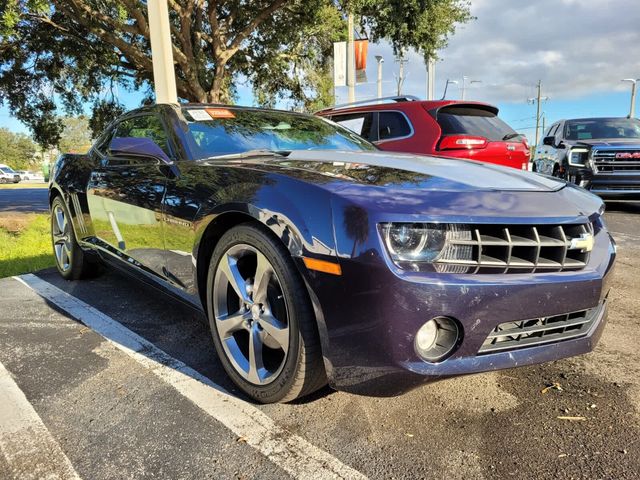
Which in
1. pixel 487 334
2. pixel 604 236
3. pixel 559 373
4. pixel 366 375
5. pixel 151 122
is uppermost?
pixel 151 122

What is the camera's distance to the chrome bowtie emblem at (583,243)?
1.95m

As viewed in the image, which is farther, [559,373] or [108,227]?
[108,227]

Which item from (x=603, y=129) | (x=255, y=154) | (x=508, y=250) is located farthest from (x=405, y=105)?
(x=603, y=129)

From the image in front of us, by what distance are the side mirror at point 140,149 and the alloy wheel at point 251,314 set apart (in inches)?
34.1

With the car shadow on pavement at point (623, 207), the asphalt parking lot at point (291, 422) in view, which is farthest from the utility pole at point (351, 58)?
the asphalt parking lot at point (291, 422)

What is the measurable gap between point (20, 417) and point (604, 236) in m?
2.70

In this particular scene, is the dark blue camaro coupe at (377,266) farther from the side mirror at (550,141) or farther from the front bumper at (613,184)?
the side mirror at (550,141)

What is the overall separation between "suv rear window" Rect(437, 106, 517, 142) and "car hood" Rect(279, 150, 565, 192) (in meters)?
3.28

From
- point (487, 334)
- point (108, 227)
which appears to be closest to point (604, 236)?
point (487, 334)

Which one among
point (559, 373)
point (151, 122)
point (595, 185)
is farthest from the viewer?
point (595, 185)

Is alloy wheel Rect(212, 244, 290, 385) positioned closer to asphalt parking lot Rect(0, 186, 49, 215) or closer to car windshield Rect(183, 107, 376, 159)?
car windshield Rect(183, 107, 376, 159)

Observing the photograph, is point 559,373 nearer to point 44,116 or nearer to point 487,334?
point 487,334

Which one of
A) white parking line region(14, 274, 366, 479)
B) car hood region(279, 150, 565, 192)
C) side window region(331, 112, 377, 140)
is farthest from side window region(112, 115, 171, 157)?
side window region(331, 112, 377, 140)

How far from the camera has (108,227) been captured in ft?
11.3
